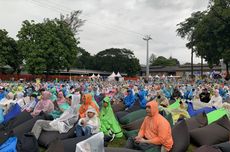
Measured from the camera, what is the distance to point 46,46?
41.2m

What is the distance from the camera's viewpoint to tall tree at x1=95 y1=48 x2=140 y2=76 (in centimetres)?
7300

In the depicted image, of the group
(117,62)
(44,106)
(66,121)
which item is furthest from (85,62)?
(66,121)

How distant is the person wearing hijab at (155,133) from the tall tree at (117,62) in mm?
66712

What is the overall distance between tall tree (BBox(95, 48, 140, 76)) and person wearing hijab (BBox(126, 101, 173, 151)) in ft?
219

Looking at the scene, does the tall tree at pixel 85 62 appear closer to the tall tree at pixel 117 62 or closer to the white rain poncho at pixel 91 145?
the tall tree at pixel 117 62

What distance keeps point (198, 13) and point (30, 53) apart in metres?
29.8

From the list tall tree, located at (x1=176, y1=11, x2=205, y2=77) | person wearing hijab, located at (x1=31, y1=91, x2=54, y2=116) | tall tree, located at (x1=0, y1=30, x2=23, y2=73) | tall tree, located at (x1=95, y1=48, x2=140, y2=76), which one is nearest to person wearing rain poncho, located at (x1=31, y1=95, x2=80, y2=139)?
person wearing hijab, located at (x1=31, y1=91, x2=54, y2=116)

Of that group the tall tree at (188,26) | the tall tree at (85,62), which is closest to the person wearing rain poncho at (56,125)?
the tall tree at (188,26)

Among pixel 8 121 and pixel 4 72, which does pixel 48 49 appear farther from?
pixel 8 121

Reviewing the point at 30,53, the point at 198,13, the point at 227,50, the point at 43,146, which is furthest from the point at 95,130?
the point at 198,13

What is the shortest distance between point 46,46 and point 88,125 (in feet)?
116

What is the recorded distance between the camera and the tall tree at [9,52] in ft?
146

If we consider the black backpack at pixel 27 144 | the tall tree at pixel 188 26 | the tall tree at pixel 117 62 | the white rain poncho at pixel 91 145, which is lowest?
the black backpack at pixel 27 144

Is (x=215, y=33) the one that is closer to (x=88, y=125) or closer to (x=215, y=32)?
(x=215, y=32)
